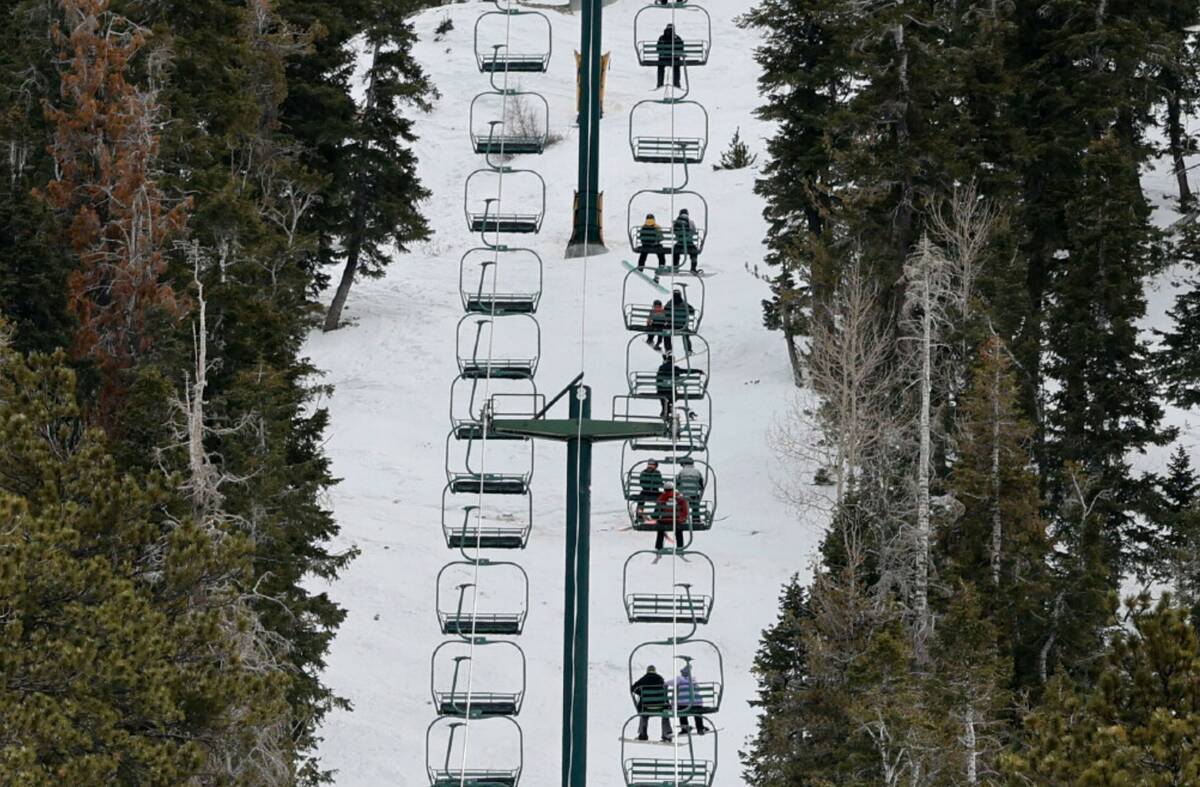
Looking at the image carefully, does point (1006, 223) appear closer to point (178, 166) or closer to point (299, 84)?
point (178, 166)

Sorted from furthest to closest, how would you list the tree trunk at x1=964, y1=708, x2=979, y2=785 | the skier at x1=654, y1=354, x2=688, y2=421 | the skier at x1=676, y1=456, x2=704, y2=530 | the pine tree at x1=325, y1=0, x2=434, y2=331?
the pine tree at x1=325, y1=0, x2=434, y2=331, the tree trunk at x1=964, y1=708, x2=979, y2=785, the skier at x1=654, y1=354, x2=688, y2=421, the skier at x1=676, y1=456, x2=704, y2=530

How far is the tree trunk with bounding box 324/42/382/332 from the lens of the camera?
52969 mm

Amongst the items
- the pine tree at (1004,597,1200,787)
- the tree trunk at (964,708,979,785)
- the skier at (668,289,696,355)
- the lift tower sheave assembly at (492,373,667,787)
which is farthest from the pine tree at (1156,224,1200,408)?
the pine tree at (1004,597,1200,787)

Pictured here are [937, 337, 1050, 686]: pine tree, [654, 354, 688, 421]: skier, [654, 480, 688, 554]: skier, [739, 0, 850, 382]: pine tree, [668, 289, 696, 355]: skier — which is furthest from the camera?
[739, 0, 850, 382]: pine tree

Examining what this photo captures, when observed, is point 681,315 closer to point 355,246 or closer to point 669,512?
point 669,512

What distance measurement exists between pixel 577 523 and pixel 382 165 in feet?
98.1

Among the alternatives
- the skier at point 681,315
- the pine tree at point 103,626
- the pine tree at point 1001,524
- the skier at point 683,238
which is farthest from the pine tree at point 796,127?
the pine tree at point 103,626

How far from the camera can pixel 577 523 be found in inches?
965

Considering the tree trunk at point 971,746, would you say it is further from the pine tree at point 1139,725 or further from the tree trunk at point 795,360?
the tree trunk at point 795,360

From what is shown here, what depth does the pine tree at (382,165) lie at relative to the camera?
52.7m

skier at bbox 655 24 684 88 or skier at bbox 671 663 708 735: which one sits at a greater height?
skier at bbox 655 24 684 88

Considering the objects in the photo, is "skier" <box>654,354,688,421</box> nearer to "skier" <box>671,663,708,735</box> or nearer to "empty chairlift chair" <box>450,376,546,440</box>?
"empty chairlift chair" <box>450,376,546,440</box>

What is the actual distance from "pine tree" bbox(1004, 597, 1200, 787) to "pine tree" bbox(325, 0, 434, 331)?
35866 mm

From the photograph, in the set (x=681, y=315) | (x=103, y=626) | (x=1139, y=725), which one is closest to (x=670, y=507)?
(x=681, y=315)
